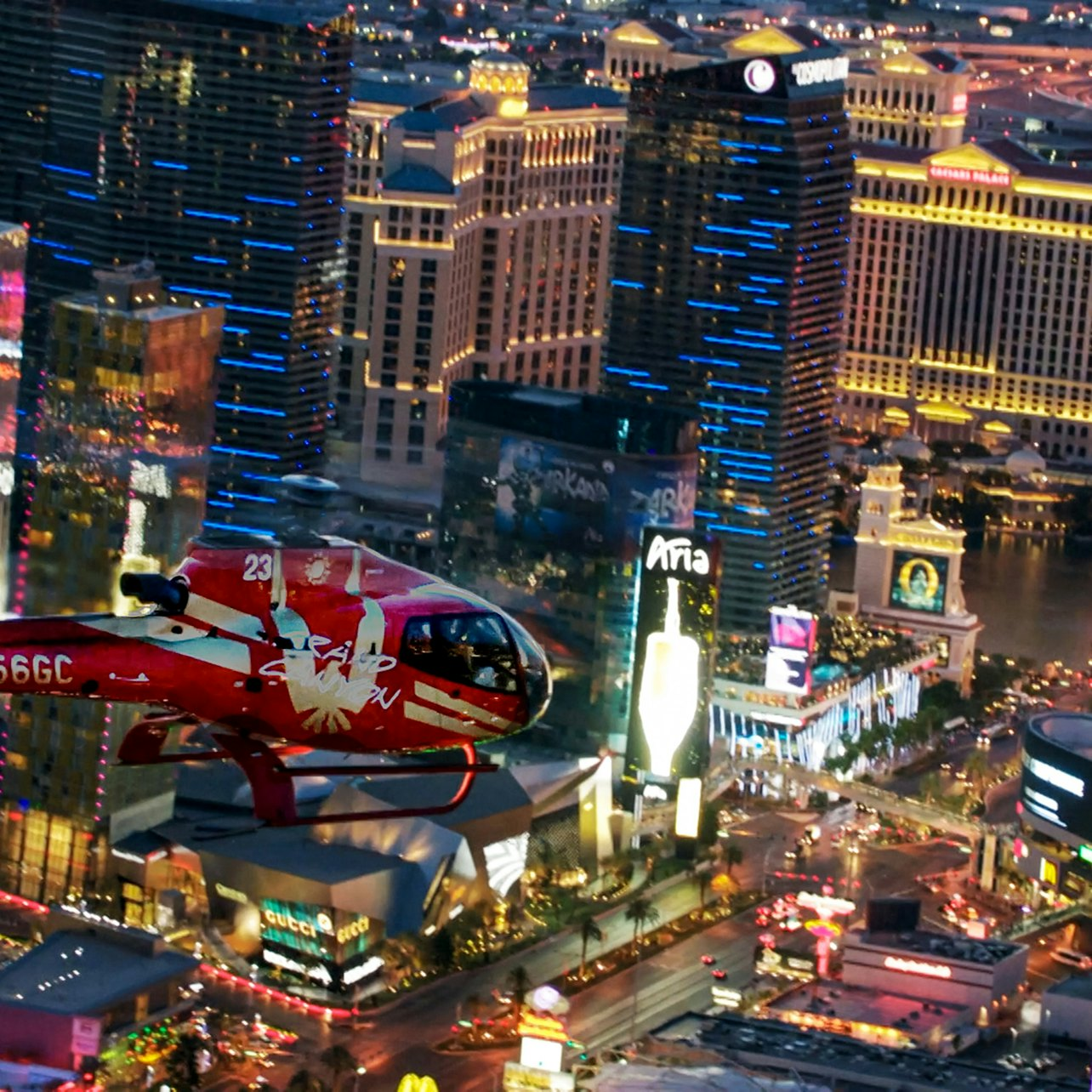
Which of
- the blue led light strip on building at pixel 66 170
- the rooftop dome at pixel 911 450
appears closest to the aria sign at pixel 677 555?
the blue led light strip on building at pixel 66 170

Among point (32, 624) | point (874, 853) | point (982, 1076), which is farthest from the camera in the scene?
point (874, 853)

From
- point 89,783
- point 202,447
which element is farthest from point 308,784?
point 202,447

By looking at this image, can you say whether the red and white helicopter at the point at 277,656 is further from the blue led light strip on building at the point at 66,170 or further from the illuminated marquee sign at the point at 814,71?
the blue led light strip on building at the point at 66,170

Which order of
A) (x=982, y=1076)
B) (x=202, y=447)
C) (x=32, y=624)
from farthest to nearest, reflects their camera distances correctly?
Answer: (x=202, y=447), (x=982, y=1076), (x=32, y=624)

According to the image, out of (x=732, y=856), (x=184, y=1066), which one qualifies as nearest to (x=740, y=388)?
(x=732, y=856)

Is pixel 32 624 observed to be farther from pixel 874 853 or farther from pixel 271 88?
pixel 271 88

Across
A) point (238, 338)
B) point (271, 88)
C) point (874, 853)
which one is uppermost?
point (271, 88)

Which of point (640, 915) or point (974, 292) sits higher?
point (974, 292)

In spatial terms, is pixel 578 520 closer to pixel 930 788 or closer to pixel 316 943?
pixel 930 788
